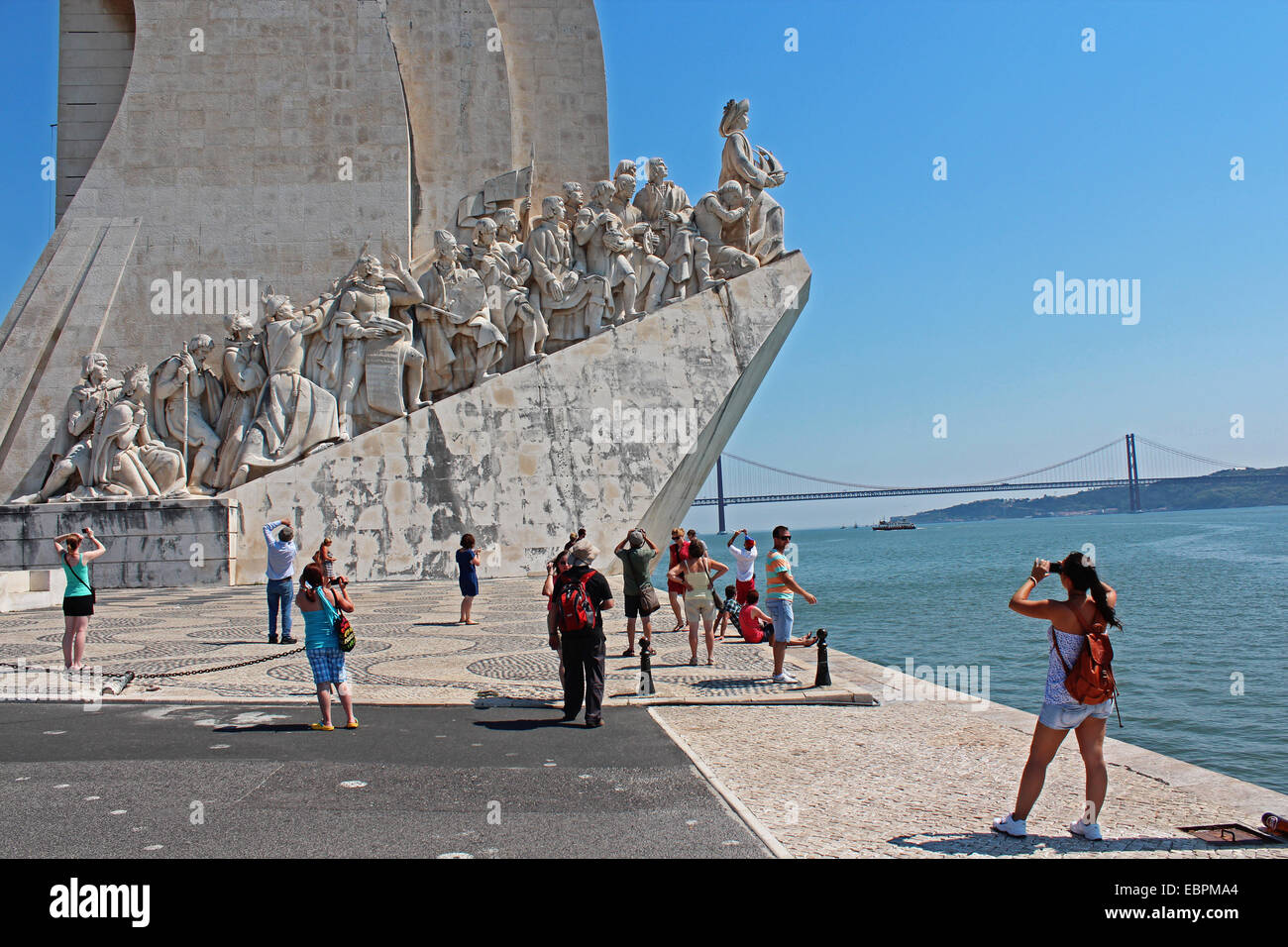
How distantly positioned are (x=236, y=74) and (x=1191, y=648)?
1577 cm

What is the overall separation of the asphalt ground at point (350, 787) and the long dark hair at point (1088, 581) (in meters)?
1.36

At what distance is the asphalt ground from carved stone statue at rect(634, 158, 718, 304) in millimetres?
10329

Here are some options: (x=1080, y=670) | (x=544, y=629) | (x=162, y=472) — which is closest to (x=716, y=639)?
(x=544, y=629)

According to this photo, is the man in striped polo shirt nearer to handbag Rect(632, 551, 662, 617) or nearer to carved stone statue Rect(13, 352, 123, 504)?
handbag Rect(632, 551, 662, 617)

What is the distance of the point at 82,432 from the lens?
13.8 metres

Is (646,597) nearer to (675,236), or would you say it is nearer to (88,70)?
(675,236)

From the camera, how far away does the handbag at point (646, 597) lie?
6.64 metres

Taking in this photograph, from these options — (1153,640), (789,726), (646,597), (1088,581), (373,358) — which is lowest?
(1153,640)

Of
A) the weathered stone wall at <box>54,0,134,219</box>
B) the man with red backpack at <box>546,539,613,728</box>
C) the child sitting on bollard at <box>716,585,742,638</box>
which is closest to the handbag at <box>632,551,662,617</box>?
the man with red backpack at <box>546,539,613,728</box>

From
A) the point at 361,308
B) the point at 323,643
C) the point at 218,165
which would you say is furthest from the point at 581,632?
the point at 218,165

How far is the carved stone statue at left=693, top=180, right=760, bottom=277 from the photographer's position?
50.2 feet

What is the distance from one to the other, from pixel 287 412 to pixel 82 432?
2.75 m

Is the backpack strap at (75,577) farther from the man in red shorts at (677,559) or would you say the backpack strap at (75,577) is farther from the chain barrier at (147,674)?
the man in red shorts at (677,559)

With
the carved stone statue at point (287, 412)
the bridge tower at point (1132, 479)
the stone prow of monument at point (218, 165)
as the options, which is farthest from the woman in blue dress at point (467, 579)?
the bridge tower at point (1132, 479)
